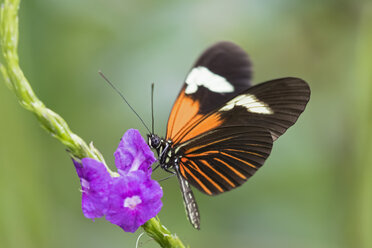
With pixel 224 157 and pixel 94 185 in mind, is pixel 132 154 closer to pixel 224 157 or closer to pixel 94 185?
pixel 94 185

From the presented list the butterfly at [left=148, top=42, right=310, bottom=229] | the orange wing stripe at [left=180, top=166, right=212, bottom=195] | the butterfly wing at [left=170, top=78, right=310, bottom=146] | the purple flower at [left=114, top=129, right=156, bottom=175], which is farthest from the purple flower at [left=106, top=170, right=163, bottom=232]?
the butterfly wing at [left=170, top=78, right=310, bottom=146]

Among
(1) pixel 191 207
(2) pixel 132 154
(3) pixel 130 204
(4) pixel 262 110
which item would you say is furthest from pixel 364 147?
(3) pixel 130 204

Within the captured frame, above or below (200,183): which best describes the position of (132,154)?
above

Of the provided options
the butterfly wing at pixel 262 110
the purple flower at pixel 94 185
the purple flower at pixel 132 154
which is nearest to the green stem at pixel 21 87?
the purple flower at pixel 94 185

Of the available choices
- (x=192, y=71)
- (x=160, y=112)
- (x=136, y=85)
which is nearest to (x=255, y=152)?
(x=192, y=71)

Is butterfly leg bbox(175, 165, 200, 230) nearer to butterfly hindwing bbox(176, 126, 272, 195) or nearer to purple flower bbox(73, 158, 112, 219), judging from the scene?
butterfly hindwing bbox(176, 126, 272, 195)

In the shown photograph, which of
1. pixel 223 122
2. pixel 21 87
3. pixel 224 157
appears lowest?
pixel 224 157
